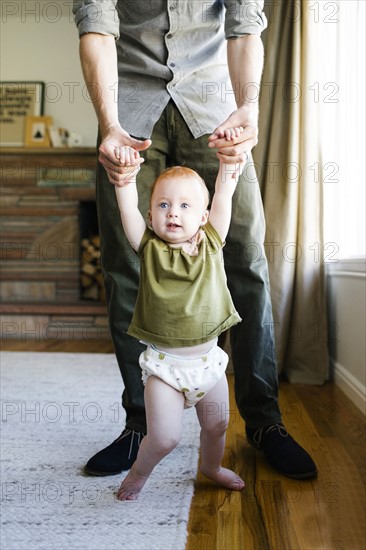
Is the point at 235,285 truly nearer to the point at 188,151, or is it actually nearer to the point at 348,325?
the point at 188,151

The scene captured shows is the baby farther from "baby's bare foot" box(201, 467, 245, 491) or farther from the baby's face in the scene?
"baby's bare foot" box(201, 467, 245, 491)

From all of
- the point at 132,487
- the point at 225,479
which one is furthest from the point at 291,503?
the point at 132,487

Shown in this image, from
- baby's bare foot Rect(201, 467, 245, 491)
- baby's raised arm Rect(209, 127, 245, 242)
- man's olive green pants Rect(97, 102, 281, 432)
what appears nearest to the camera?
baby's raised arm Rect(209, 127, 245, 242)

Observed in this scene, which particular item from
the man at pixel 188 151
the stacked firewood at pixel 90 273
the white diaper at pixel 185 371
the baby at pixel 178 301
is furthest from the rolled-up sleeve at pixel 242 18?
the stacked firewood at pixel 90 273

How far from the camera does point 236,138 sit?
1.06m

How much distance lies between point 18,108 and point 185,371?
3.62 m

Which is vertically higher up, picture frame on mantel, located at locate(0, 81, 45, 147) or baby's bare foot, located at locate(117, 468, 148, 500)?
picture frame on mantel, located at locate(0, 81, 45, 147)

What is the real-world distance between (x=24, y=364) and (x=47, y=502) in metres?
1.65

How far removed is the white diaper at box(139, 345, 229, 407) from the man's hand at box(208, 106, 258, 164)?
0.36 meters

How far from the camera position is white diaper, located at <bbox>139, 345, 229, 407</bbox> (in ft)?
3.46

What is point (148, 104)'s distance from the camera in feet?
4.31

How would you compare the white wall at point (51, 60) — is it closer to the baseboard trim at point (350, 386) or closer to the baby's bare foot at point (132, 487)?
the baseboard trim at point (350, 386)

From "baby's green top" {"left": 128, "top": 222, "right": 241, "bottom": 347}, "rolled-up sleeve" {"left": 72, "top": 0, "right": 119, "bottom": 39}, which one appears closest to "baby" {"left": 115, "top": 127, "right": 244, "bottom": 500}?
"baby's green top" {"left": 128, "top": 222, "right": 241, "bottom": 347}

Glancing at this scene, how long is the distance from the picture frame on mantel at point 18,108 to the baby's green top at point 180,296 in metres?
3.40
